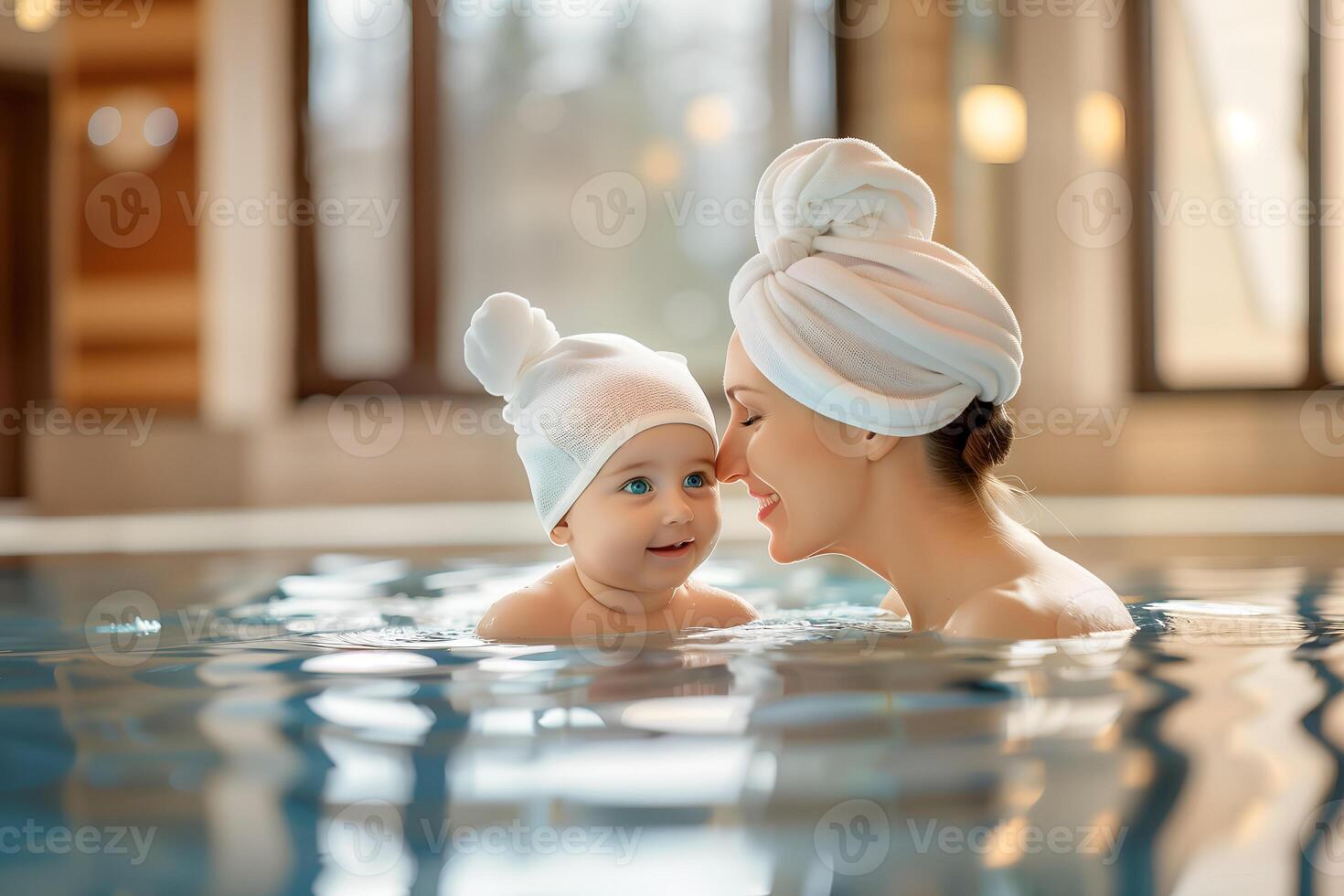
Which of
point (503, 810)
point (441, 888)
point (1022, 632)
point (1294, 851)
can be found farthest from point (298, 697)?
point (1294, 851)

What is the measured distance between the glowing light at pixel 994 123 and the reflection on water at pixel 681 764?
6.53 metres

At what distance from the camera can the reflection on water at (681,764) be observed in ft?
3.47

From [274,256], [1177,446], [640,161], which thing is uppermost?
[640,161]

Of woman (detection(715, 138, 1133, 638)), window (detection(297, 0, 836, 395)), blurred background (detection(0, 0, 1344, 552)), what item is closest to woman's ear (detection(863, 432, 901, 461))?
woman (detection(715, 138, 1133, 638))

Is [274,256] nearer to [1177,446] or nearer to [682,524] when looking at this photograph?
[1177,446]

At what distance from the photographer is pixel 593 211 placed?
9.30 metres

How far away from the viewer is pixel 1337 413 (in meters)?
8.34

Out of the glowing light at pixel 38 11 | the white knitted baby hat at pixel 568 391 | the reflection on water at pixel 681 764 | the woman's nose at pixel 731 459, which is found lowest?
the reflection on water at pixel 681 764

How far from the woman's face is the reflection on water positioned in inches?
8.0

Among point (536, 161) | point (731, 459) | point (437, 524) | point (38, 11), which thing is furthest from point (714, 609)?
point (38, 11)

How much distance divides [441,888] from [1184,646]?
5.08 ft

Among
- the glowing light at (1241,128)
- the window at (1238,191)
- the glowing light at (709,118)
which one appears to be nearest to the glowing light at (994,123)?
the window at (1238,191)

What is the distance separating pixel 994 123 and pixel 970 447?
22.7ft

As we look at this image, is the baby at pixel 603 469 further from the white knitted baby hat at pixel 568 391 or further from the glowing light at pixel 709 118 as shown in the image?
the glowing light at pixel 709 118
